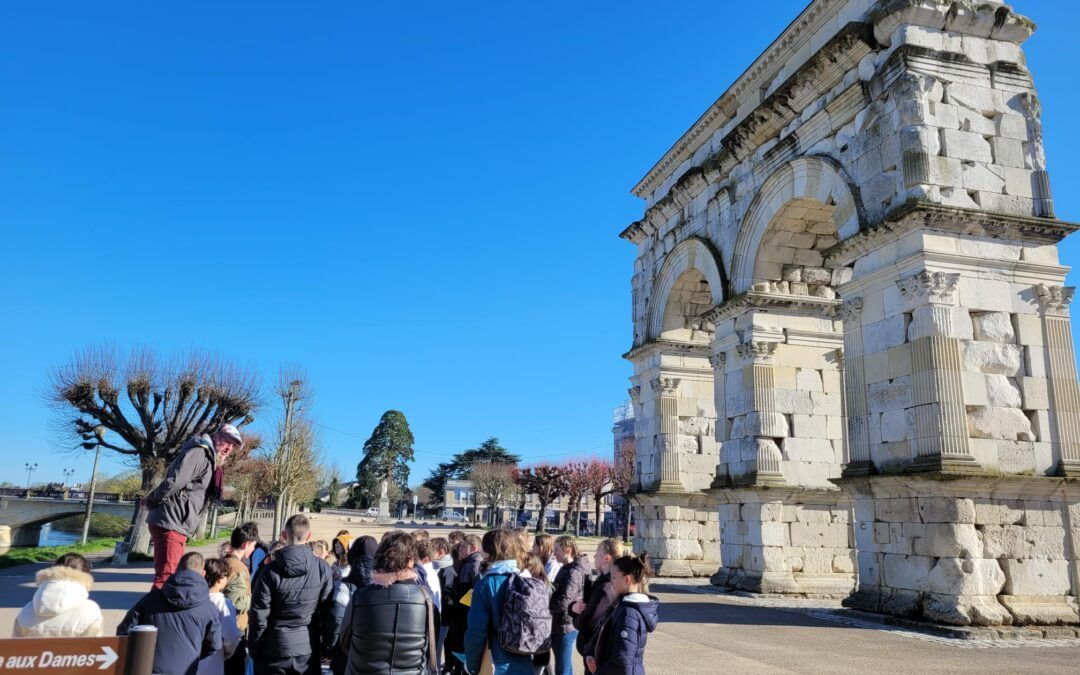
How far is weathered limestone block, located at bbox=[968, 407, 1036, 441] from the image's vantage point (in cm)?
1038

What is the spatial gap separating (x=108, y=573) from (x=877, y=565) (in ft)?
53.1

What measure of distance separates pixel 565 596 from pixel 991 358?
322 inches

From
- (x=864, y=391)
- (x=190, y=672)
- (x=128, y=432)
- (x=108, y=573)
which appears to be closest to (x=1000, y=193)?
(x=864, y=391)

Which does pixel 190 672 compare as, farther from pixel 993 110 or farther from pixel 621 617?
pixel 993 110

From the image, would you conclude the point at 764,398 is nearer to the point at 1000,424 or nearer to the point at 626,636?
the point at 1000,424

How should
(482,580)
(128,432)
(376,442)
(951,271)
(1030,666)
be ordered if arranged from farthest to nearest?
(376,442)
(128,432)
(951,271)
(1030,666)
(482,580)

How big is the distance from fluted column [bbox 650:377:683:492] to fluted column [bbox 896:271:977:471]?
334 inches

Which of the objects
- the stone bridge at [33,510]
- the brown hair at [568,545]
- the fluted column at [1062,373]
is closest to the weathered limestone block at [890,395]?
the fluted column at [1062,373]

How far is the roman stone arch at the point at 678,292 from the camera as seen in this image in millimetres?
18453

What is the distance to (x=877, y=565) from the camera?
10.9 m

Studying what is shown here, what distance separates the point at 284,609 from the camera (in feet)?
16.6

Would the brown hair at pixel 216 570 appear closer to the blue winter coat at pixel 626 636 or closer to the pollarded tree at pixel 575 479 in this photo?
the blue winter coat at pixel 626 636

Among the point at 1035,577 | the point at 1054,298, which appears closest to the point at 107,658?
the point at 1035,577

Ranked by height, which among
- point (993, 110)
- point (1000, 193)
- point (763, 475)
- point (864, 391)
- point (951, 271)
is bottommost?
point (763, 475)
